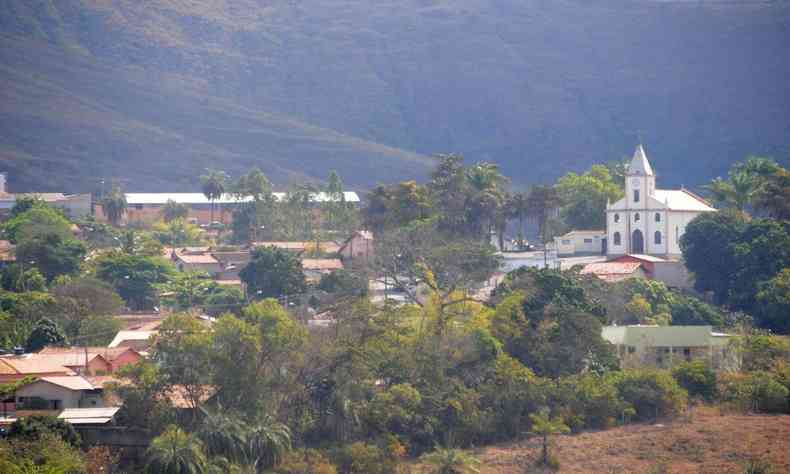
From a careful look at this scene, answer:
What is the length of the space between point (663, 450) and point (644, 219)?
33843mm

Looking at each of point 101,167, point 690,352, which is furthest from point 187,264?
point 101,167

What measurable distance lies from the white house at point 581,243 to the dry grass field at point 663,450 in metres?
32.9

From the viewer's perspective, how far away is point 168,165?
163375 mm

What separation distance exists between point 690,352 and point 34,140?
4588 inches

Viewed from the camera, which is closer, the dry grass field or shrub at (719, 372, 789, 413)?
the dry grass field

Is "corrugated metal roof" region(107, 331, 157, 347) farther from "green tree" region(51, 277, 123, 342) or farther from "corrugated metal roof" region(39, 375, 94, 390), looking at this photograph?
"corrugated metal roof" region(39, 375, 94, 390)

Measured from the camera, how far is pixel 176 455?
1713 inches

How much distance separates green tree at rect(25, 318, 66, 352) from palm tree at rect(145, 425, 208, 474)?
51.2ft

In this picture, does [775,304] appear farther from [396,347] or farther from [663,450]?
[396,347]

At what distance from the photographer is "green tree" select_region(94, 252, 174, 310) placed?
75938 mm

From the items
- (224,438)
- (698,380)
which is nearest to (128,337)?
(224,438)


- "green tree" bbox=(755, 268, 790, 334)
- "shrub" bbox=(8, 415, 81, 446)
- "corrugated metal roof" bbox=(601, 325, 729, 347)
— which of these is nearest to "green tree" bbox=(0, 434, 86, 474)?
"shrub" bbox=(8, 415, 81, 446)

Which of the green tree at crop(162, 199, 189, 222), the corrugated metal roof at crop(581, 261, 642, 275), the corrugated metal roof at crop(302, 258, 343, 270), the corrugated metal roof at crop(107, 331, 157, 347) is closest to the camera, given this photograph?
the corrugated metal roof at crop(107, 331, 157, 347)

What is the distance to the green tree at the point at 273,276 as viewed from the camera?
231 feet
